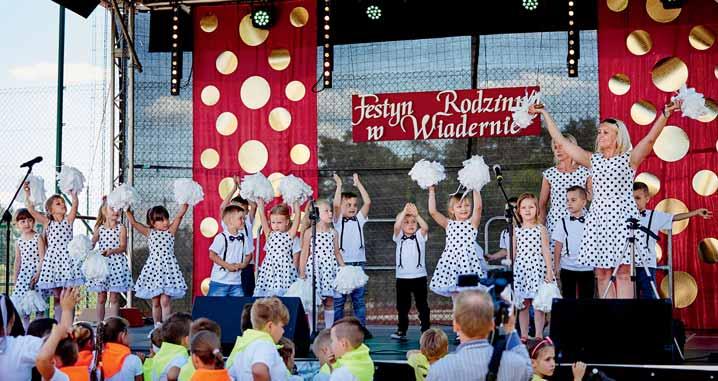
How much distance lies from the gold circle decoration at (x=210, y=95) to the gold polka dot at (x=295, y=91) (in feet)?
3.10

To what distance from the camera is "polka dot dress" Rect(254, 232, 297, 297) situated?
354 inches

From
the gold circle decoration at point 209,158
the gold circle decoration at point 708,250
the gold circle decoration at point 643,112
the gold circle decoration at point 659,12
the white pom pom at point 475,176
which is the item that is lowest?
the gold circle decoration at point 708,250

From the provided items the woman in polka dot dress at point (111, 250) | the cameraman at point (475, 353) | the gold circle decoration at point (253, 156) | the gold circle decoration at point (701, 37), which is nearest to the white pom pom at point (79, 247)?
the woman in polka dot dress at point (111, 250)

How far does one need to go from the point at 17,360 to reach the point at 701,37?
8.42 metres

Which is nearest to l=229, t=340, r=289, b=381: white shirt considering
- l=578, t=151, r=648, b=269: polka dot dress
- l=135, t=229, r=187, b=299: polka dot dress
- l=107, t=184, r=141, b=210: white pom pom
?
l=578, t=151, r=648, b=269: polka dot dress

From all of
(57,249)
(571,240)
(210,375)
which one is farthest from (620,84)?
(210,375)

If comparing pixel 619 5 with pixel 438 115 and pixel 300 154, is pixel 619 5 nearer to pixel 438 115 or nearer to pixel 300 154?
pixel 438 115

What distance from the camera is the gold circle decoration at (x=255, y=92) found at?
453 inches

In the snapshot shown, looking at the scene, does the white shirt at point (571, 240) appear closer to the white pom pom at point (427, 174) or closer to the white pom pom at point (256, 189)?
the white pom pom at point (427, 174)

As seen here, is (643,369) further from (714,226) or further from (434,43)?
(434,43)

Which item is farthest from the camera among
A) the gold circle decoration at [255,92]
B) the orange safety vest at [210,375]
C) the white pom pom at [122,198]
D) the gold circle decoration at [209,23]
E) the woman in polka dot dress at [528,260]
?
the gold circle decoration at [209,23]

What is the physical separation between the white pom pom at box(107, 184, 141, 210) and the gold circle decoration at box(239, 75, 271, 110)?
2485 mm

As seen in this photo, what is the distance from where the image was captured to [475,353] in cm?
366

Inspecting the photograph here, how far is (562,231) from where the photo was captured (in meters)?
8.66
